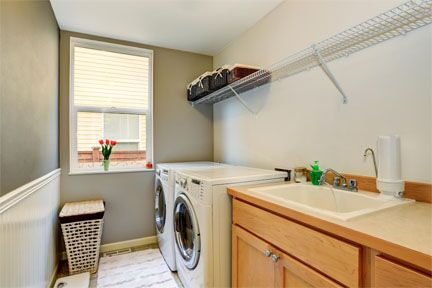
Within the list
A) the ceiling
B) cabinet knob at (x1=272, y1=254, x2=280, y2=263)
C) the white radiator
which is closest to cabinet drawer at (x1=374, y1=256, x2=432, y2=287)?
cabinet knob at (x1=272, y1=254, x2=280, y2=263)

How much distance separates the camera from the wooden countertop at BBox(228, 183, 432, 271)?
23.4 inches

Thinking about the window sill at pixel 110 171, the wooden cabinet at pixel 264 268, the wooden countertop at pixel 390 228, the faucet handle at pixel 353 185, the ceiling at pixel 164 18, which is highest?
the ceiling at pixel 164 18

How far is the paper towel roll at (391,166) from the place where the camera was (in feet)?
3.54

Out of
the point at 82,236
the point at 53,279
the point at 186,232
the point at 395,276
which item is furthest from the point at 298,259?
the point at 53,279

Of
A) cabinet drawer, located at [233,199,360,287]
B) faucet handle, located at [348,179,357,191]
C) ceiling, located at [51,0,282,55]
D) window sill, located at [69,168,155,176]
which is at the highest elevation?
ceiling, located at [51,0,282,55]

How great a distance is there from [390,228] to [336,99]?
936 mm

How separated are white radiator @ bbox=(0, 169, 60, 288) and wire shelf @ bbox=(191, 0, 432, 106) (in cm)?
169

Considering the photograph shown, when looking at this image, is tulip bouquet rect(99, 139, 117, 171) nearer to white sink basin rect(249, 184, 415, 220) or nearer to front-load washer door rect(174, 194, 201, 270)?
front-load washer door rect(174, 194, 201, 270)

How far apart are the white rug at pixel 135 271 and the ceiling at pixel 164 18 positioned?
2388 mm

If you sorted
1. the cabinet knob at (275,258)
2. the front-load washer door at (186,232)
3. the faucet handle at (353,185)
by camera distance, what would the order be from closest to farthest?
the cabinet knob at (275,258), the faucet handle at (353,185), the front-load washer door at (186,232)

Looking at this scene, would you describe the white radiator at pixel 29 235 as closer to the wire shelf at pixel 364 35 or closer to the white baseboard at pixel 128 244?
the white baseboard at pixel 128 244

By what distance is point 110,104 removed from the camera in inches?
102

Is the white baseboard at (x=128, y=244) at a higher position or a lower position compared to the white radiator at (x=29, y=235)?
lower

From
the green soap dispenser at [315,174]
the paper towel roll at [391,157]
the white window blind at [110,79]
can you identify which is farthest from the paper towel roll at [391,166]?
the white window blind at [110,79]
